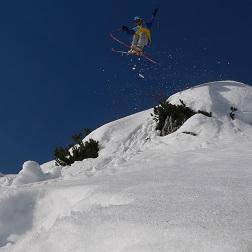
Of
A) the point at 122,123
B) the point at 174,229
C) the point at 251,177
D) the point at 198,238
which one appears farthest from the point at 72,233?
the point at 122,123

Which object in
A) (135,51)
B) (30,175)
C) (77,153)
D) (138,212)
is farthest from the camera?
(135,51)

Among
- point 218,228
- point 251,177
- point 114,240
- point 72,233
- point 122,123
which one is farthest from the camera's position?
point 122,123

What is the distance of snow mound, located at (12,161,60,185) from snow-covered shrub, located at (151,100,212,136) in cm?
551

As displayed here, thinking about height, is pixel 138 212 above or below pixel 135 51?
below

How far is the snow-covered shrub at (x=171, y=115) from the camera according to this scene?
11.5 metres

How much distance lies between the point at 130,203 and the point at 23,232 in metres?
1.02

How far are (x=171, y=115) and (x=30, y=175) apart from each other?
6.55m

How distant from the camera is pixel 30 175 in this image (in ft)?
20.3

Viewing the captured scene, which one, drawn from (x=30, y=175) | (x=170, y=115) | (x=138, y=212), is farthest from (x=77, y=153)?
(x=138, y=212)

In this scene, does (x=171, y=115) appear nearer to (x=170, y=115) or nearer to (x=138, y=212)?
(x=170, y=115)

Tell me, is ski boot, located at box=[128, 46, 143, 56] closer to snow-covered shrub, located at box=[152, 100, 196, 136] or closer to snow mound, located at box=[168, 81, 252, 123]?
snow mound, located at box=[168, 81, 252, 123]

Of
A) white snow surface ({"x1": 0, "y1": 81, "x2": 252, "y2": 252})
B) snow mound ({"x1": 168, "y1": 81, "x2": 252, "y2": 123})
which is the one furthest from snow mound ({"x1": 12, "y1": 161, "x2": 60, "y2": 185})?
snow mound ({"x1": 168, "y1": 81, "x2": 252, "y2": 123})

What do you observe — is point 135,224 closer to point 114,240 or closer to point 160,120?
point 114,240

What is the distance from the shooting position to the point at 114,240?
7.16 feet
